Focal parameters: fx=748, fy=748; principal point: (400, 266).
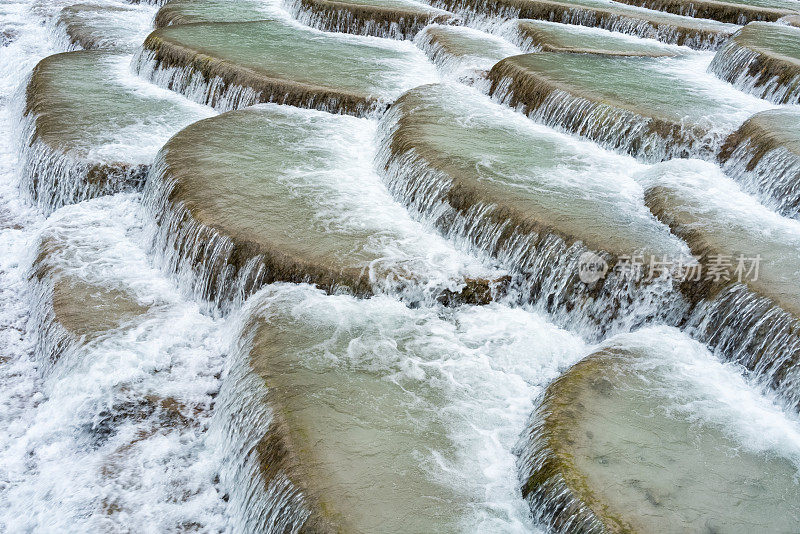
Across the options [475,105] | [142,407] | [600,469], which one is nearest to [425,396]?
[600,469]

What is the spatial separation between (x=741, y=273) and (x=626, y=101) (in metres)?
3.91

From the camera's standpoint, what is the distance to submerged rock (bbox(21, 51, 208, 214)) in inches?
356

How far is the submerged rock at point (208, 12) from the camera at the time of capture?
1441 cm

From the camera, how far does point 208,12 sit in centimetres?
1485

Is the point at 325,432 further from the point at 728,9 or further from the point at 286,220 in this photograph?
the point at 728,9

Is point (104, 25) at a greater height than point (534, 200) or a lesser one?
lesser

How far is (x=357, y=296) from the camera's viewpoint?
22.2 feet

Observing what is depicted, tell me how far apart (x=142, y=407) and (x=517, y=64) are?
24.1 feet

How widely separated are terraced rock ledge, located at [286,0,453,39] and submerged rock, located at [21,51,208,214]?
3.96 m

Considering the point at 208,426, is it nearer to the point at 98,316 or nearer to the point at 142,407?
Result: the point at 142,407

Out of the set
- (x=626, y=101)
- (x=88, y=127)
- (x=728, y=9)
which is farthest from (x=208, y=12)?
(x=728, y=9)

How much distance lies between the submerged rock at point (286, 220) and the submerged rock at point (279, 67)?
4.11 feet

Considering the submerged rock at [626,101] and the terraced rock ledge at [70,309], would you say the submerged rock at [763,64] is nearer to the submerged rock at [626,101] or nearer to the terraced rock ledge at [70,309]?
the submerged rock at [626,101]

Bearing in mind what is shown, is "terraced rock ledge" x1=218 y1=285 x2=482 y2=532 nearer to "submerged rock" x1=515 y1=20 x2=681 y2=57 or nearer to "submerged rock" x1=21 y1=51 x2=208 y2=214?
"submerged rock" x1=21 y1=51 x2=208 y2=214
